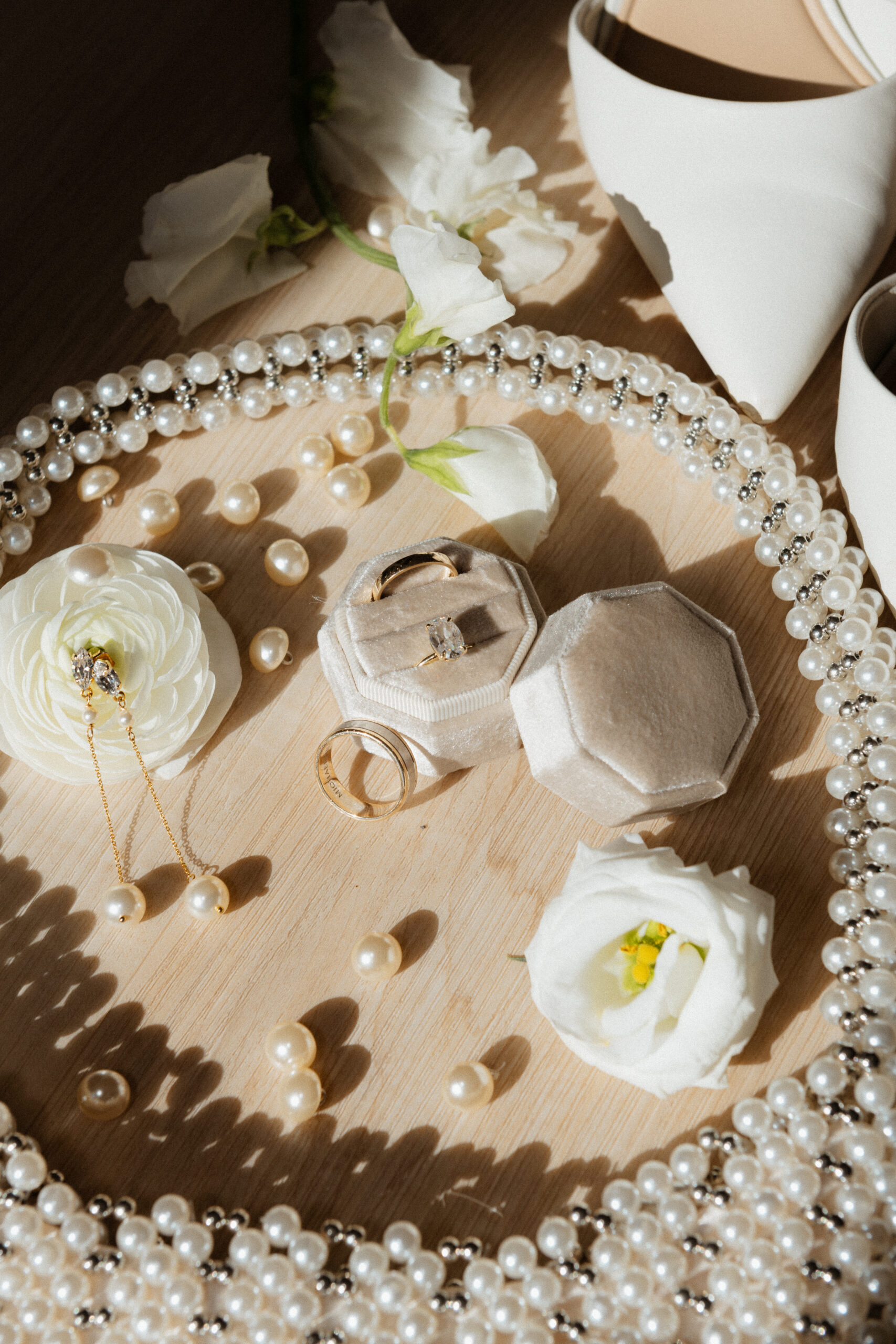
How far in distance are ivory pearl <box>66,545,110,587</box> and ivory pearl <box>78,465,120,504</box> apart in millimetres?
105

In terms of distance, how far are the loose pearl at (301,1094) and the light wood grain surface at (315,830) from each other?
15mm

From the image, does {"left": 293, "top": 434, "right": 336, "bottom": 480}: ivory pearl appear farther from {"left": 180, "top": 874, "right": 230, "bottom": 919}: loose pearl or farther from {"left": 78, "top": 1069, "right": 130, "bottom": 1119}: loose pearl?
{"left": 78, "top": 1069, "right": 130, "bottom": 1119}: loose pearl

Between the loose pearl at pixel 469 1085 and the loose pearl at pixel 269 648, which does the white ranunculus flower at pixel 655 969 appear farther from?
the loose pearl at pixel 269 648

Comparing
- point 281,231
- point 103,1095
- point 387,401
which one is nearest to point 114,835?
point 103,1095

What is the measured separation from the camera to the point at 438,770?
0.68 m

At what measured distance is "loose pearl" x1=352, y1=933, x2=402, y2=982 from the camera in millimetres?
638

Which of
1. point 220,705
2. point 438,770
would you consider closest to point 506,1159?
point 438,770

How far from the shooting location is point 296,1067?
629mm

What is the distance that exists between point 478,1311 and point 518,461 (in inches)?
20.8

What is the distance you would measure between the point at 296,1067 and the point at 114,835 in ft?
0.65

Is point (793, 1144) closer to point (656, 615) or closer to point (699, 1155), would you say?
point (699, 1155)

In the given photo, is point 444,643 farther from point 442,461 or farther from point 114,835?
point 114,835

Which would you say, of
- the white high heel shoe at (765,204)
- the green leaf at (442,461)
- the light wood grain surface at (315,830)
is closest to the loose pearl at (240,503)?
the light wood grain surface at (315,830)

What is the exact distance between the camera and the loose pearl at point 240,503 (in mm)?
749
